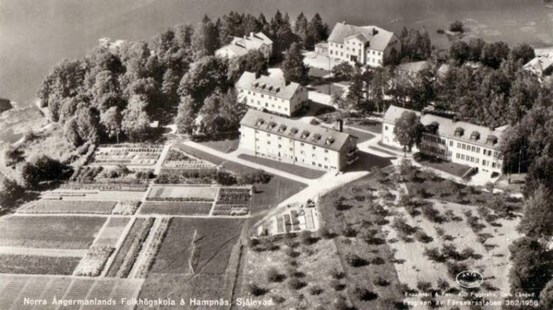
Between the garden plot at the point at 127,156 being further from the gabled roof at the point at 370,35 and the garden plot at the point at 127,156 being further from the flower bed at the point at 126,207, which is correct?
the gabled roof at the point at 370,35

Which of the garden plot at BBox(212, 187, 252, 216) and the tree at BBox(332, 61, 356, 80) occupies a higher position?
the tree at BBox(332, 61, 356, 80)

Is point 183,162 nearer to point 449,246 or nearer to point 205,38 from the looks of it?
point 205,38

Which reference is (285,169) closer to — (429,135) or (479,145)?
(429,135)

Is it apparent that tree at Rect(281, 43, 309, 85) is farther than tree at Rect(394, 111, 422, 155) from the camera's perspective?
Yes

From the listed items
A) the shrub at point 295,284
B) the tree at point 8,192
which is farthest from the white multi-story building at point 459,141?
the tree at point 8,192

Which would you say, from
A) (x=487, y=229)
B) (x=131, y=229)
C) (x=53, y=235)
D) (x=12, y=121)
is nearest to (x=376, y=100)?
(x=487, y=229)

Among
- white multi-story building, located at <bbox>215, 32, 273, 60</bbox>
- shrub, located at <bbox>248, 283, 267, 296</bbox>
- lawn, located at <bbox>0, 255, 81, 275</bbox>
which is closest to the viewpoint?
shrub, located at <bbox>248, 283, 267, 296</bbox>

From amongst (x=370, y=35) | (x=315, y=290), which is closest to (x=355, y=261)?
(x=315, y=290)

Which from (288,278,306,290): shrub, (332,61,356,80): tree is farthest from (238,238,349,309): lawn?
(332,61,356,80): tree

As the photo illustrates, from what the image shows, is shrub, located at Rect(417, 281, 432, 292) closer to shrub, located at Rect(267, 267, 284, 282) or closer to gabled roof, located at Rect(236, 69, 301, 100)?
shrub, located at Rect(267, 267, 284, 282)

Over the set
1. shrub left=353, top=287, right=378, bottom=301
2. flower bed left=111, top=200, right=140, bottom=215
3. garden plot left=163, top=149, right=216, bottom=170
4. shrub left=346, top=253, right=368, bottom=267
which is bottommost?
shrub left=353, top=287, right=378, bottom=301
